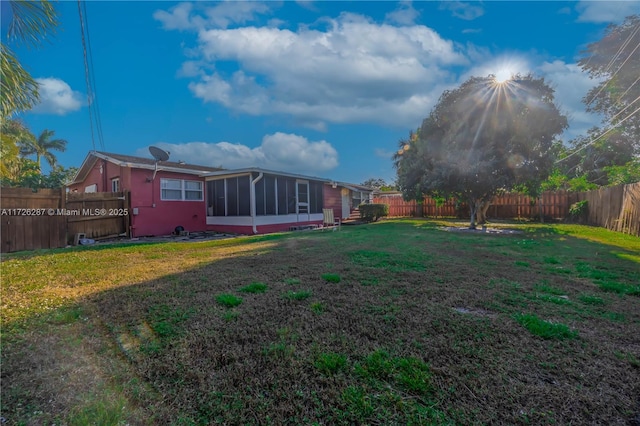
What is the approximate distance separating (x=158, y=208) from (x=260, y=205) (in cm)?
403

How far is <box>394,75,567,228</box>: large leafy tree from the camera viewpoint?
1081cm

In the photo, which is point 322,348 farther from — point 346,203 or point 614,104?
point 614,104

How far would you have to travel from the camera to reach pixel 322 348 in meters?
2.13

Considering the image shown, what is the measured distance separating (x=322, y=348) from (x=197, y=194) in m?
12.2

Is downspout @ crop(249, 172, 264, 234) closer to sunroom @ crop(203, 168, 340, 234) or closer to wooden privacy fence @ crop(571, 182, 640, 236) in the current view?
sunroom @ crop(203, 168, 340, 234)

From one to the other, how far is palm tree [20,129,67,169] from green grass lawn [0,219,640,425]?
92.8 ft

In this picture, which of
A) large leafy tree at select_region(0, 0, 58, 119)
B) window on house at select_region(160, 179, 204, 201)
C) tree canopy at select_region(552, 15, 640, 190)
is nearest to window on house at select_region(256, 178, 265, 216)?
window on house at select_region(160, 179, 204, 201)

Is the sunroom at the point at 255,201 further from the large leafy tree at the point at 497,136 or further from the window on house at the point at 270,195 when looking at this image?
the large leafy tree at the point at 497,136

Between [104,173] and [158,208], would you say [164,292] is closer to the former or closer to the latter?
[158,208]

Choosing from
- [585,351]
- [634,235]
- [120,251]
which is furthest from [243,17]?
[634,235]

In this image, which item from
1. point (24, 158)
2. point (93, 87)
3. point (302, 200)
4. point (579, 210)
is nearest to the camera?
point (93, 87)

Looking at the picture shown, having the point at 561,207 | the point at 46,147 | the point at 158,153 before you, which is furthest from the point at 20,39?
the point at 46,147

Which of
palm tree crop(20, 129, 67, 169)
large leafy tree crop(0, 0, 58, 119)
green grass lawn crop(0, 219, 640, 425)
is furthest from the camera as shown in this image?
palm tree crop(20, 129, 67, 169)

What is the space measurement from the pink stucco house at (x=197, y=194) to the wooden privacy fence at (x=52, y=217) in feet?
2.64
